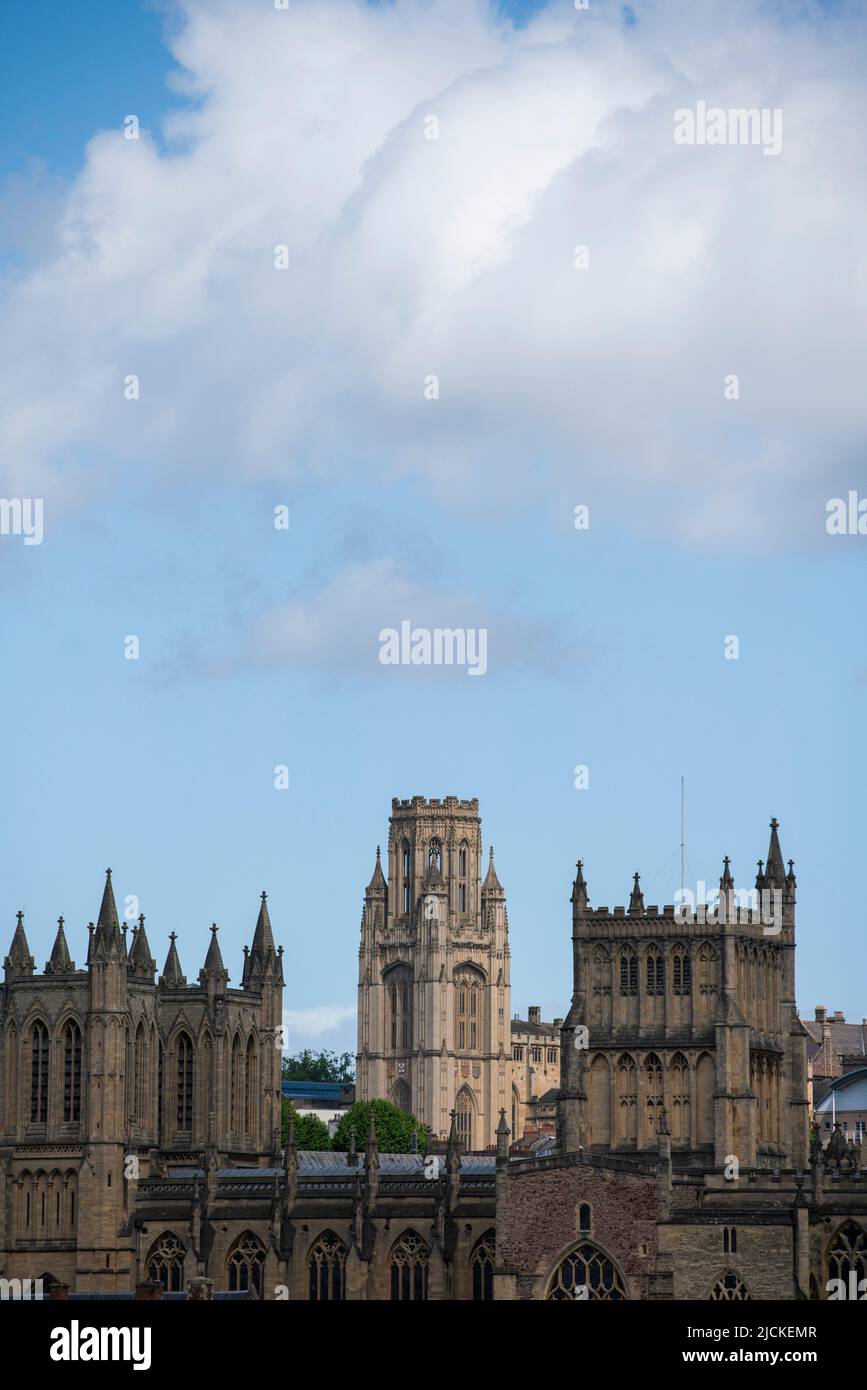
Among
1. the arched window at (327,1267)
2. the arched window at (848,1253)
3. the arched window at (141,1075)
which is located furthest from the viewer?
the arched window at (141,1075)

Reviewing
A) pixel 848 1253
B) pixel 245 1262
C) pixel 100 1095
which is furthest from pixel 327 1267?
pixel 848 1253

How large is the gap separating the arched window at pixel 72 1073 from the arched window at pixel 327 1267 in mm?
15728

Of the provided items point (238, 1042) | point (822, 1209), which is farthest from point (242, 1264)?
point (822, 1209)

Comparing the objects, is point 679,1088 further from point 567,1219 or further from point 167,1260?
point 167,1260

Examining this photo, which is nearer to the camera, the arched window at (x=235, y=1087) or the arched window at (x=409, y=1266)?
the arched window at (x=409, y=1266)

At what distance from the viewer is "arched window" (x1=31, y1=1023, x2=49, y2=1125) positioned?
145m

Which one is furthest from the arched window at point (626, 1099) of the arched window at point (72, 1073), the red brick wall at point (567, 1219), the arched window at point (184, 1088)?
the arched window at point (72, 1073)

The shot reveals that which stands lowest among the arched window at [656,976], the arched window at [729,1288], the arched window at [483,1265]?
the arched window at [729,1288]

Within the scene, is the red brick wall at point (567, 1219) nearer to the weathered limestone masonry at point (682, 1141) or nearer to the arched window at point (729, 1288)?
the weathered limestone masonry at point (682, 1141)

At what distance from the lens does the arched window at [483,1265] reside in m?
131

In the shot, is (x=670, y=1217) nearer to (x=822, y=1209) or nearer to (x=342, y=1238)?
(x=822, y=1209)

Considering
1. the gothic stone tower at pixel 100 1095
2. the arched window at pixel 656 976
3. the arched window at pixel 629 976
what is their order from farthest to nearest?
1. the gothic stone tower at pixel 100 1095
2. the arched window at pixel 629 976
3. the arched window at pixel 656 976

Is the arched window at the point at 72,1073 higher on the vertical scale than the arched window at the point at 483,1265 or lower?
higher
